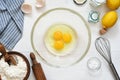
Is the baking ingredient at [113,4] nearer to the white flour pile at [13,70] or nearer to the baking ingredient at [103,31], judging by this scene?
the baking ingredient at [103,31]

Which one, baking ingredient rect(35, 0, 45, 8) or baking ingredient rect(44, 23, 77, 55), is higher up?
baking ingredient rect(35, 0, 45, 8)

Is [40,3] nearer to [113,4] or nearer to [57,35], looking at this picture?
[57,35]

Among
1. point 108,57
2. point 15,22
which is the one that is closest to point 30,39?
point 15,22

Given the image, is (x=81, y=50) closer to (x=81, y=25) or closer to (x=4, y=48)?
(x=81, y=25)

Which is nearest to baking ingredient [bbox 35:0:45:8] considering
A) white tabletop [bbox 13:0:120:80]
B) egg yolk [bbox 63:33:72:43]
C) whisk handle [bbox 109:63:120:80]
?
white tabletop [bbox 13:0:120:80]

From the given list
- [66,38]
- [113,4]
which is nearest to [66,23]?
[66,38]

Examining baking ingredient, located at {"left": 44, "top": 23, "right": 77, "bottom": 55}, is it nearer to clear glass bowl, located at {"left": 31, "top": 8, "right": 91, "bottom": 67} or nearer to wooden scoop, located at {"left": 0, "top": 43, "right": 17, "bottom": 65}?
clear glass bowl, located at {"left": 31, "top": 8, "right": 91, "bottom": 67}
